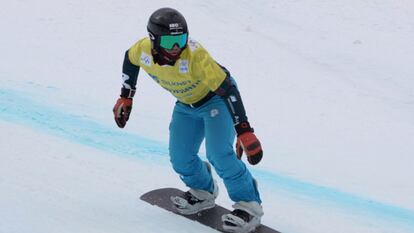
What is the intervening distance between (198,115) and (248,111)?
11.0 feet

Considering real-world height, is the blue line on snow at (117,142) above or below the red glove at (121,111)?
below

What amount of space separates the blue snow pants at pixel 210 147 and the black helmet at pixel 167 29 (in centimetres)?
51

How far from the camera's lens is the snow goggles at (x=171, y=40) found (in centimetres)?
368

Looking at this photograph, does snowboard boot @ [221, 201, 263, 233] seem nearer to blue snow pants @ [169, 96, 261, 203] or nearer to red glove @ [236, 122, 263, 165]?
blue snow pants @ [169, 96, 261, 203]

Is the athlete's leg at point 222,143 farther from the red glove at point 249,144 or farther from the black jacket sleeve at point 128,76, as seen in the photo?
the black jacket sleeve at point 128,76

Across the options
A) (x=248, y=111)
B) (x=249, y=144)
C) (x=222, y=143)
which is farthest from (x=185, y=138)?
(x=248, y=111)

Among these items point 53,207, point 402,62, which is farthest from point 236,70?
point 53,207

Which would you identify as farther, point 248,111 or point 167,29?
point 248,111

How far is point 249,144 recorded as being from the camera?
366cm

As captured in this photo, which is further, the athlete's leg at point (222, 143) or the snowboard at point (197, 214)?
the snowboard at point (197, 214)

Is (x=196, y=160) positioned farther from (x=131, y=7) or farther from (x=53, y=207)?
(x=131, y=7)

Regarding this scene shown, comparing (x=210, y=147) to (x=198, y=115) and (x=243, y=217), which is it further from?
(x=243, y=217)

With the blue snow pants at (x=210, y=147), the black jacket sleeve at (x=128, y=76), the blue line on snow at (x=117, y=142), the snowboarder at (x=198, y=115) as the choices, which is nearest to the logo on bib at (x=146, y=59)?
the snowboarder at (x=198, y=115)

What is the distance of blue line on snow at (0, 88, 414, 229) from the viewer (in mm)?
5229
